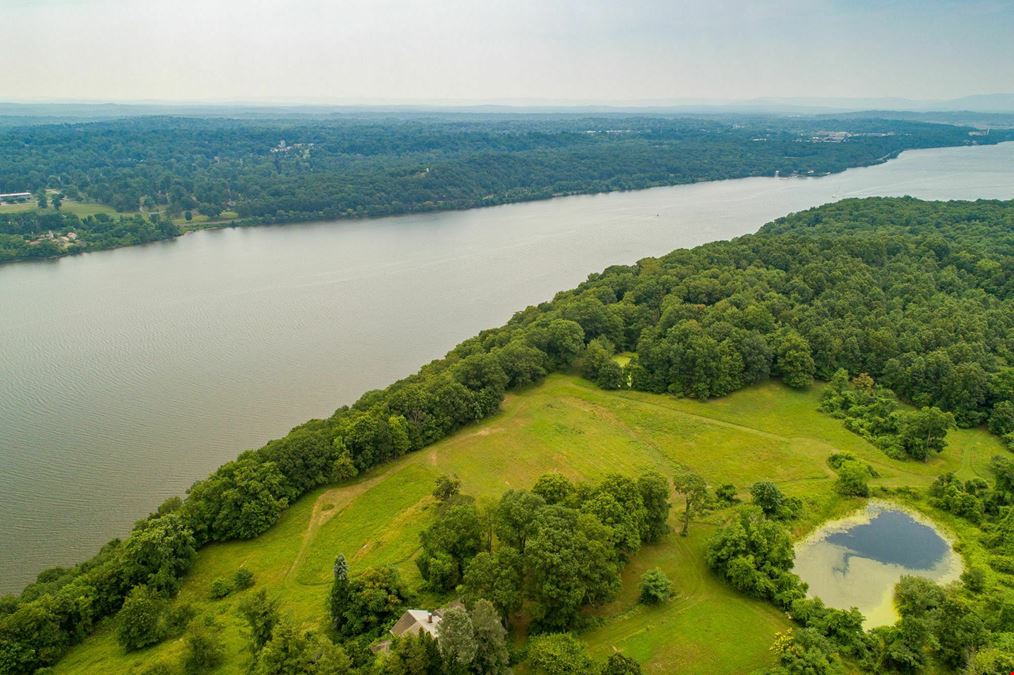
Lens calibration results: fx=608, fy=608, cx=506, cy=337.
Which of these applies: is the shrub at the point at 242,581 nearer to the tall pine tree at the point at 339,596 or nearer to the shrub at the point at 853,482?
the tall pine tree at the point at 339,596

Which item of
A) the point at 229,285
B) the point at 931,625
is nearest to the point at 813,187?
the point at 229,285

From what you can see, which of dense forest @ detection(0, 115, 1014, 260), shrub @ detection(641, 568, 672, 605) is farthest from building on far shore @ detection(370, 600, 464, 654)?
dense forest @ detection(0, 115, 1014, 260)

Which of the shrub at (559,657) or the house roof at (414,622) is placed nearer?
the shrub at (559,657)

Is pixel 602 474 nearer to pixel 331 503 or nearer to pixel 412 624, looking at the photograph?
pixel 331 503

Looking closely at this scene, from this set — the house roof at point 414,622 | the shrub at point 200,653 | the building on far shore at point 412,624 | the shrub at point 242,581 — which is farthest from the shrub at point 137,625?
the house roof at point 414,622

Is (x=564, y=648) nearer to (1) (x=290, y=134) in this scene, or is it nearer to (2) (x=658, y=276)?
(2) (x=658, y=276)

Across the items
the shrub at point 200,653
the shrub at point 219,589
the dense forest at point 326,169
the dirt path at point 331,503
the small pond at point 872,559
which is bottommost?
the shrub at point 219,589

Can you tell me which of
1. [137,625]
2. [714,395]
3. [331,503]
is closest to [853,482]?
[714,395]
